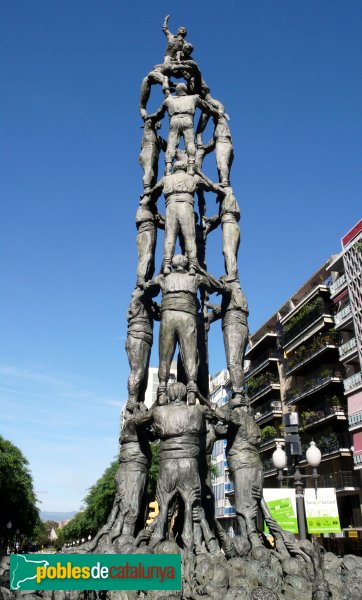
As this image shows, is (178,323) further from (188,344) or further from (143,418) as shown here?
(143,418)

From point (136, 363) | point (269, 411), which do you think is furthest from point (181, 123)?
point (269, 411)

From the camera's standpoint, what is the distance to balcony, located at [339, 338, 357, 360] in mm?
31444

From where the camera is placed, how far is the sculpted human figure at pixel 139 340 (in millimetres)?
12997

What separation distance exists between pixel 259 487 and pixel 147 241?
6333mm

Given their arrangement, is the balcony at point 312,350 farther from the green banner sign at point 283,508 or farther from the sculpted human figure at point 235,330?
the sculpted human figure at point 235,330

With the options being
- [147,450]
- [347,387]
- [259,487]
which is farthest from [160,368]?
[347,387]

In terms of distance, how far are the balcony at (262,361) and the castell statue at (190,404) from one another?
28238 millimetres

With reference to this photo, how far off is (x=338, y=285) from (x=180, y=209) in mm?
22412

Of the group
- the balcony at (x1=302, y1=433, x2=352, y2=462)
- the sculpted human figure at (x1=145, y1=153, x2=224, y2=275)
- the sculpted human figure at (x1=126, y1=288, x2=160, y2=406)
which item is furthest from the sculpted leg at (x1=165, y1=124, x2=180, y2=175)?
the balcony at (x1=302, y1=433, x2=352, y2=462)

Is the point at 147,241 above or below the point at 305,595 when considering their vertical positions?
above

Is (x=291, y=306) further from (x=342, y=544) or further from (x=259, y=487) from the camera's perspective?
(x=259, y=487)

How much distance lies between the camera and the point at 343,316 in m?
33.2

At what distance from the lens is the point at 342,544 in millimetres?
30781

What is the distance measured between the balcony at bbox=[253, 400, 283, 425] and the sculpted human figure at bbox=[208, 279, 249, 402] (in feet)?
91.2
